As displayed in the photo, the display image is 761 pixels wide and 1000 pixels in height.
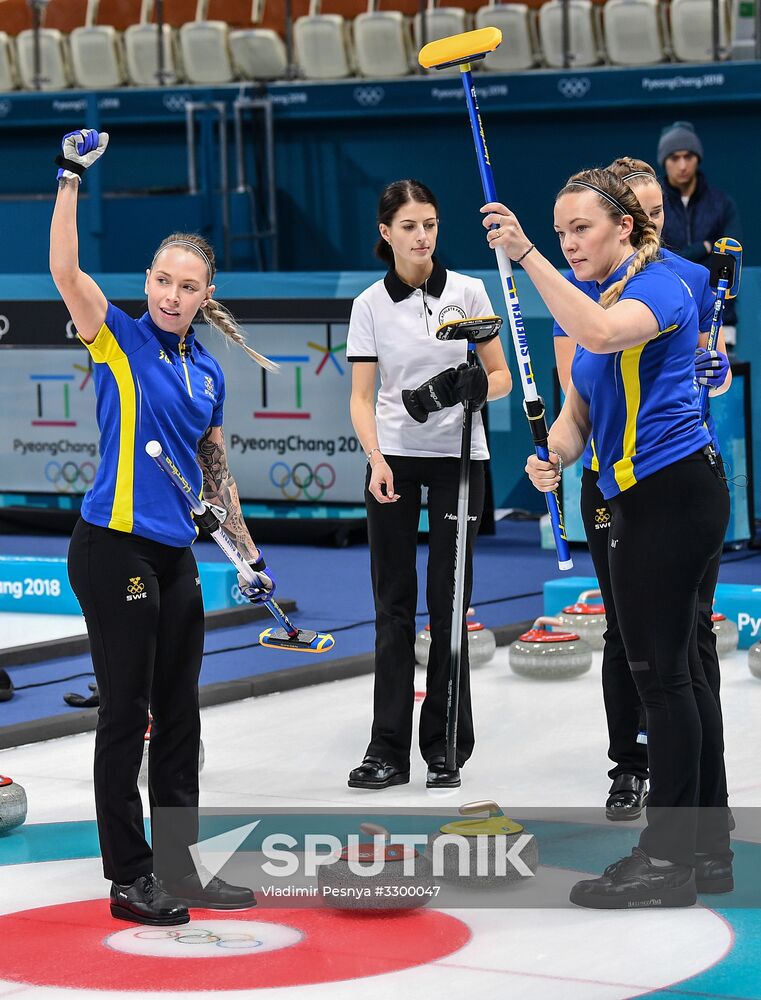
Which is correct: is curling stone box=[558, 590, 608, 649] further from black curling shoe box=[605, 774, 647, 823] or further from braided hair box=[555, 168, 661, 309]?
braided hair box=[555, 168, 661, 309]

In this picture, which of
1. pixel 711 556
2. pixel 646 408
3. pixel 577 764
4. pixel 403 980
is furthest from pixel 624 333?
pixel 577 764

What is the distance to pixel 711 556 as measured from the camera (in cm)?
376

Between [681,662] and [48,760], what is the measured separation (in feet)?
8.09

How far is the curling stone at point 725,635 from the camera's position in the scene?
6.71 metres

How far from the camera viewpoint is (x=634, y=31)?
12453 millimetres

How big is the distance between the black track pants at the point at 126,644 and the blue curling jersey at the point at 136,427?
0.16ft

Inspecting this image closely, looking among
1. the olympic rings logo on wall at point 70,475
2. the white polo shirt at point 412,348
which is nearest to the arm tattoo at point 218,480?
the white polo shirt at point 412,348

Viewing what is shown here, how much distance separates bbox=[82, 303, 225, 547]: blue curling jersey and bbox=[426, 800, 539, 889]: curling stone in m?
1.00

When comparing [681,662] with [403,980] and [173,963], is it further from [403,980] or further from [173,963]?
[173,963]

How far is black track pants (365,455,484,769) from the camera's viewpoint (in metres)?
5.03

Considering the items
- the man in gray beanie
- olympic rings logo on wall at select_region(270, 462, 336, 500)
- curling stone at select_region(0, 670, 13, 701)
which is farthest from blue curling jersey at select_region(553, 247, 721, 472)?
olympic rings logo on wall at select_region(270, 462, 336, 500)

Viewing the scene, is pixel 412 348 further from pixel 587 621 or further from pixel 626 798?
pixel 587 621

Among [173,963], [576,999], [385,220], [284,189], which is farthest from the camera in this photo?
[284,189]

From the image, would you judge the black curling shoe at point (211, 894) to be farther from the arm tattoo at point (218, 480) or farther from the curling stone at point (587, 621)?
the curling stone at point (587, 621)
